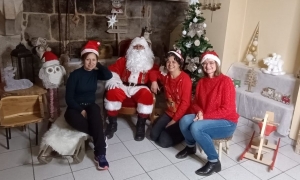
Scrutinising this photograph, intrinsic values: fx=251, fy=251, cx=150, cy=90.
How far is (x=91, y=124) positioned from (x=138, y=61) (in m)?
0.98

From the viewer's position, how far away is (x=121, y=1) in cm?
368

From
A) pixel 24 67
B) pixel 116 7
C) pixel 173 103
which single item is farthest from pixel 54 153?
pixel 116 7

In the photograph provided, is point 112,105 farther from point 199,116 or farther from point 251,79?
point 251,79

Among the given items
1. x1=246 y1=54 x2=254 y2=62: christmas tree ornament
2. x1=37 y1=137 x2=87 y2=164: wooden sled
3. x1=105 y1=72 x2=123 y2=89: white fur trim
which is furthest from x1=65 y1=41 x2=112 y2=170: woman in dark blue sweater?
x1=246 y1=54 x2=254 y2=62: christmas tree ornament

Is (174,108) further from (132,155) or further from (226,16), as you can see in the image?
(226,16)

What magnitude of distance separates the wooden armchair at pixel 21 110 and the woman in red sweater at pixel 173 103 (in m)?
1.14

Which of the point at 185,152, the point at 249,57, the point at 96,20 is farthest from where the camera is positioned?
the point at 96,20

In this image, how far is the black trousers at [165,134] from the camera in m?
2.47

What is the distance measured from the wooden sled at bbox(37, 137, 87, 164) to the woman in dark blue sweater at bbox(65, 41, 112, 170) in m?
0.13

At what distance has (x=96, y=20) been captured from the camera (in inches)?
141

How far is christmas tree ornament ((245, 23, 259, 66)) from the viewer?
3.26 metres

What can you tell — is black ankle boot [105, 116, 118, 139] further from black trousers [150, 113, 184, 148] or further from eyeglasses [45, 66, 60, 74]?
eyeglasses [45, 66, 60, 74]

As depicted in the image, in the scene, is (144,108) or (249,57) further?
(249,57)

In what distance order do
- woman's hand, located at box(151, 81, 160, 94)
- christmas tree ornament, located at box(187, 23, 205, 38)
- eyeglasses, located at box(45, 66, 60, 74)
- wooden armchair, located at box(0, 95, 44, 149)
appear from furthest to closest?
christmas tree ornament, located at box(187, 23, 205, 38), woman's hand, located at box(151, 81, 160, 94), eyeglasses, located at box(45, 66, 60, 74), wooden armchair, located at box(0, 95, 44, 149)
